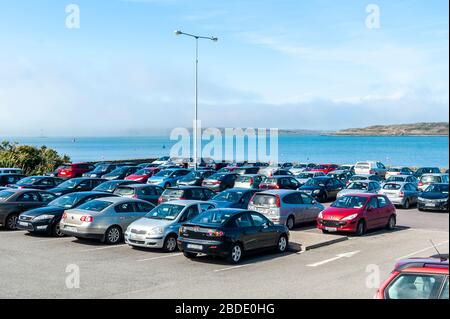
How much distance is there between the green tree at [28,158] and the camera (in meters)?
40.8

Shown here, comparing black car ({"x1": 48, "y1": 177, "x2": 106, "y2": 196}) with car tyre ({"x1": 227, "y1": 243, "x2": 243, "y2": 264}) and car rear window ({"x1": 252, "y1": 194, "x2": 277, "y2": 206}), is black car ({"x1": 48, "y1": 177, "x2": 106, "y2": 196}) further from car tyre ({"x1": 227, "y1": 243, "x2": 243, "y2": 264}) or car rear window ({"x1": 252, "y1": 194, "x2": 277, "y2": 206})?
car tyre ({"x1": 227, "y1": 243, "x2": 243, "y2": 264})

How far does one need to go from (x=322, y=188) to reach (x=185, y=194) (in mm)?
10218

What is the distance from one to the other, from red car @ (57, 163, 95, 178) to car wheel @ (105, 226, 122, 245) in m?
23.3

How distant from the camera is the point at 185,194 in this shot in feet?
73.3

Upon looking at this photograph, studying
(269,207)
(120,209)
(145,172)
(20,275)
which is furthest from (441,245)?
(145,172)

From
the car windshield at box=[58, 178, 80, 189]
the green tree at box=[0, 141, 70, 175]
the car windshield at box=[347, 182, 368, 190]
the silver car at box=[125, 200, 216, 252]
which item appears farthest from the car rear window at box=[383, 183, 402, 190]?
the green tree at box=[0, 141, 70, 175]

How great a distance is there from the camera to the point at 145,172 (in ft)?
122

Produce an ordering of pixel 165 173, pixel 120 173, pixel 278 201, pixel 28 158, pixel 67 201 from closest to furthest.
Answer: pixel 67 201, pixel 278 201, pixel 165 173, pixel 120 173, pixel 28 158

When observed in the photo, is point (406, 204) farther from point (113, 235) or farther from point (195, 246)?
point (195, 246)

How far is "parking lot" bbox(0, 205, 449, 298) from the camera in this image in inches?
429

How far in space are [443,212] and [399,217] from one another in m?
3.10

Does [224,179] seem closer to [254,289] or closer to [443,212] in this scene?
[443,212]

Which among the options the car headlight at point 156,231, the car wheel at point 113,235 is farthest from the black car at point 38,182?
Answer: the car headlight at point 156,231

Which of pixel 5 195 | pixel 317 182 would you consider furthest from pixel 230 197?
pixel 317 182
